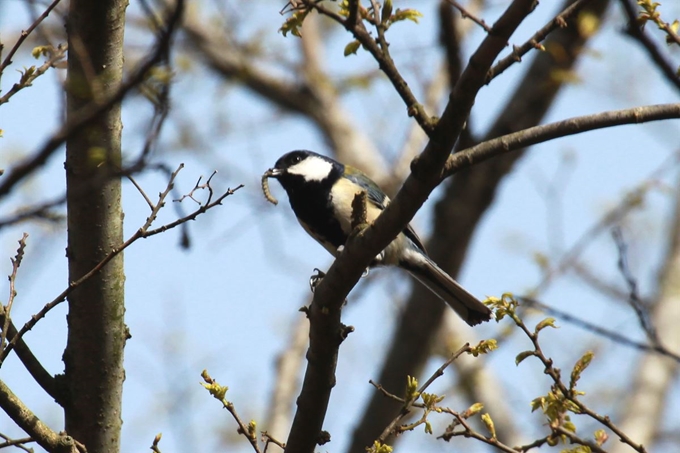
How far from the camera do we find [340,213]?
4.41 metres

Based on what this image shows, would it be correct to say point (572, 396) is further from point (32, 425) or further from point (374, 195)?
point (374, 195)

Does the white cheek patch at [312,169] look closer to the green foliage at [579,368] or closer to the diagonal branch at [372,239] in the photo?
the diagonal branch at [372,239]

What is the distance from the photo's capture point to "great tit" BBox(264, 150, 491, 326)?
4.43 m

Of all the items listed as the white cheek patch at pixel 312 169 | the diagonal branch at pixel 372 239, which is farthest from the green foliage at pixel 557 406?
the white cheek patch at pixel 312 169

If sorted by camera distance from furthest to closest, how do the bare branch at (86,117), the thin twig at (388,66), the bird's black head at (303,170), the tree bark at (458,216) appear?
the tree bark at (458,216) → the bird's black head at (303,170) → the thin twig at (388,66) → the bare branch at (86,117)

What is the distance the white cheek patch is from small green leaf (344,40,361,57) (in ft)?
7.25

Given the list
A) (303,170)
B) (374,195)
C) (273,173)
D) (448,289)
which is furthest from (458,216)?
(273,173)

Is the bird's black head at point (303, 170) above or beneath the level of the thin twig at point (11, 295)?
above

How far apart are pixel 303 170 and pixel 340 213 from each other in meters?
0.56

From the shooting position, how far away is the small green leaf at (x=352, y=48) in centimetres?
243

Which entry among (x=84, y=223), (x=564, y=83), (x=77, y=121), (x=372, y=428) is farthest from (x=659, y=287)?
(x=77, y=121)

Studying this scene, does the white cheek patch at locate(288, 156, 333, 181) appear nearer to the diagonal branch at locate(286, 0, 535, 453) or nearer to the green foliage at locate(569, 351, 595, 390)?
the diagonal branch at locate(286, 0, 535, 453)

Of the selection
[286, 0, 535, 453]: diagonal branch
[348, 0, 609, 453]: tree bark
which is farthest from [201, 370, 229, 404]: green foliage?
[348, 0, 609, 453]: tree bark

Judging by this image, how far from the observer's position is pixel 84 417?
111 inches
